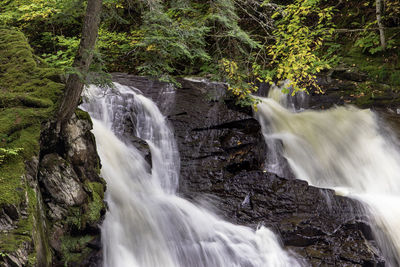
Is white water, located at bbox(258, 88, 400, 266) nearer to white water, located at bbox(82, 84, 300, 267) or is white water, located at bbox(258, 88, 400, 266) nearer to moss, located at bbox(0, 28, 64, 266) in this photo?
white water, located at bbox(82, 84, 300, 267)

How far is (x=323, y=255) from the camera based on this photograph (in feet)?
16.4

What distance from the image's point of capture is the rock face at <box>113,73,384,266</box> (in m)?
5.26

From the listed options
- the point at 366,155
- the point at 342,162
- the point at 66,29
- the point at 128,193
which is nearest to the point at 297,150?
the point at 342,162

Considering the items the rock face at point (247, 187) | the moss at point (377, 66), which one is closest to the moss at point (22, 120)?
the rock face at point (247, 187)

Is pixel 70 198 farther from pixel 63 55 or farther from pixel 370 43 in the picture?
pixel 370 43

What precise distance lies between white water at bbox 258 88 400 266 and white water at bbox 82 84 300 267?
2.62 m

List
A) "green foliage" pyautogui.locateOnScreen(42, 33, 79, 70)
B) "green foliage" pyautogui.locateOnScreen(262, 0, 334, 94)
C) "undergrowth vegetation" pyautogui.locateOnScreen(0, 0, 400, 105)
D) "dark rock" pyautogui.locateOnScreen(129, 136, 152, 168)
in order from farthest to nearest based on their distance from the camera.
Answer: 1. "green foliage" pyautogui.locateOnScreen(42, 33, 79, 70)
2. "dark rock" pyautogui.locateOnScreen(129, 136, 152, 168)
3. "undergrowth vegetation" pyautogui.locateOnScreen(0, 0, 400, 105)
4. "green foliage" pyautogui.locateOnScreen(262, 0, 334, 94)

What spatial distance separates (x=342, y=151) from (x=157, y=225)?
18.0ft

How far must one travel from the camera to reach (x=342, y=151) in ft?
26.7

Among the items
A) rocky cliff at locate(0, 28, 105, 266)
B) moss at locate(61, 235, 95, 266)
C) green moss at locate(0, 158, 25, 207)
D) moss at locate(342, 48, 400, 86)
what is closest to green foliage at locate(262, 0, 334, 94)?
moss at locate(342, 48, 400, 86)

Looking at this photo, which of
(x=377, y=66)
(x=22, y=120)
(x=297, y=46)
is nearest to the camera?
(x=22, y=120)

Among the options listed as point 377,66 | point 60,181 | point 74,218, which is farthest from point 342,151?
point 60,181

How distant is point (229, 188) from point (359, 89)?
18.2ft

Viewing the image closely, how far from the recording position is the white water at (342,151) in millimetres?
7113
